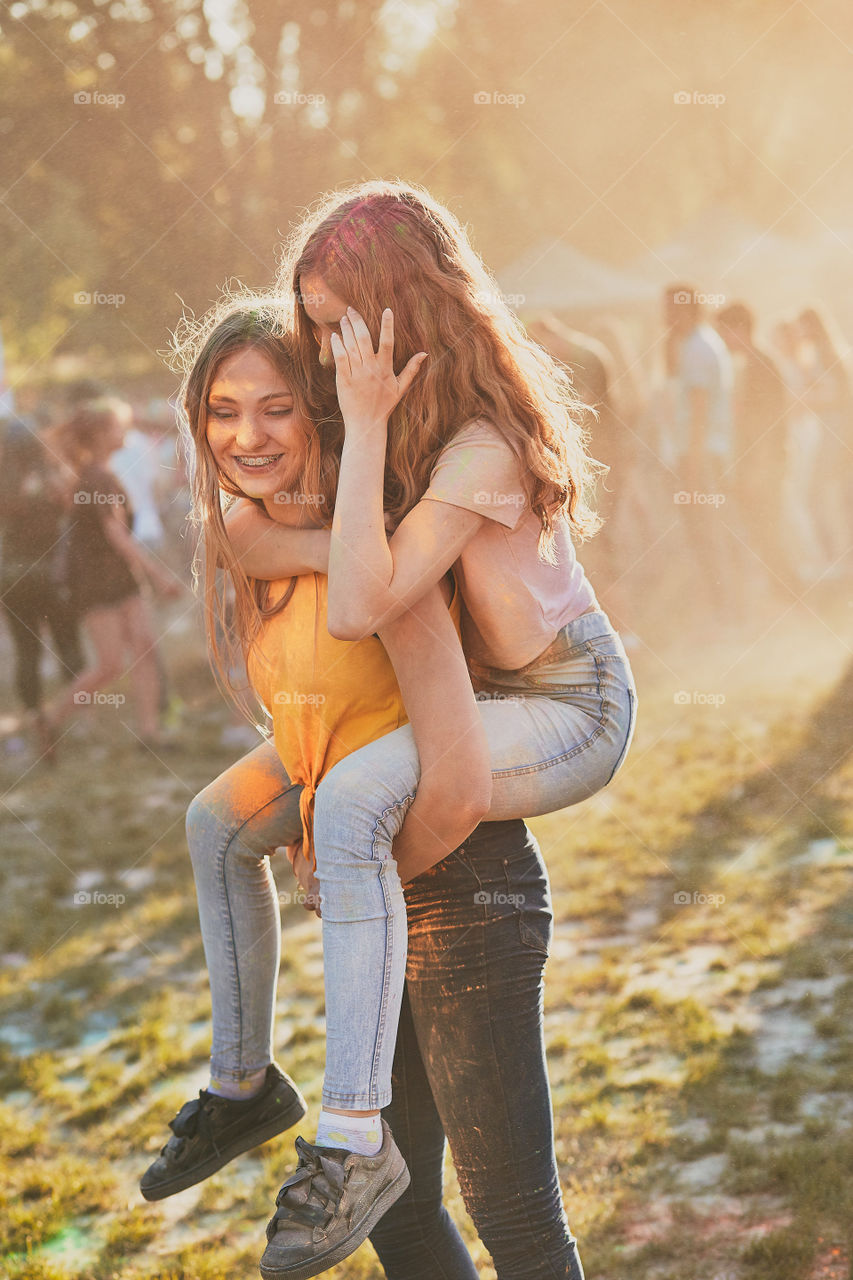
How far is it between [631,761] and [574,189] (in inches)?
142

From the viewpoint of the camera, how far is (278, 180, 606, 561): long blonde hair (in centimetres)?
146

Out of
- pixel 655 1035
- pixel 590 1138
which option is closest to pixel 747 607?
pixel 655 1035

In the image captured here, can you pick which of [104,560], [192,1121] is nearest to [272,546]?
[192,1121]

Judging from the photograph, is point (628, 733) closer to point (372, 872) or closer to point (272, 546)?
point (372, 872)

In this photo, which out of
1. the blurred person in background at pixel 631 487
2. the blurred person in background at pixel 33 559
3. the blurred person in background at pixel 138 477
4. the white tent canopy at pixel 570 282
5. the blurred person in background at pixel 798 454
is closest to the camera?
the blurred person in background at pixel 33 559

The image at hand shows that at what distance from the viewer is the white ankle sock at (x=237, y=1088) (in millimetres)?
1750

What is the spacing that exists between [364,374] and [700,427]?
15.3 feet

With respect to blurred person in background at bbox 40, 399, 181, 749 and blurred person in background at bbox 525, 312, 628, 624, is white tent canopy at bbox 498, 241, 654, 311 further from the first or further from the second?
blurred person in background at bbox 40, 399, 181, 749

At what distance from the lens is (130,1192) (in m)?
2.70

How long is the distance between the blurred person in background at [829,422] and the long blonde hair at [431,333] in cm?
545

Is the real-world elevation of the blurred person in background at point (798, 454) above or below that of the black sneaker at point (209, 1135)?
above

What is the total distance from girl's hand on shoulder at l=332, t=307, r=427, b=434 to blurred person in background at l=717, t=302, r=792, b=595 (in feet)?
16.8

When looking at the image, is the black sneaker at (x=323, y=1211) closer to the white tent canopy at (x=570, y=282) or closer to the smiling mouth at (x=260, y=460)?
the smiling mouth at (x=260, y=460)

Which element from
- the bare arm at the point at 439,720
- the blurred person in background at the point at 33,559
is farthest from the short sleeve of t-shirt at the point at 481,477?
the blurred person in background at the point at 33,559
